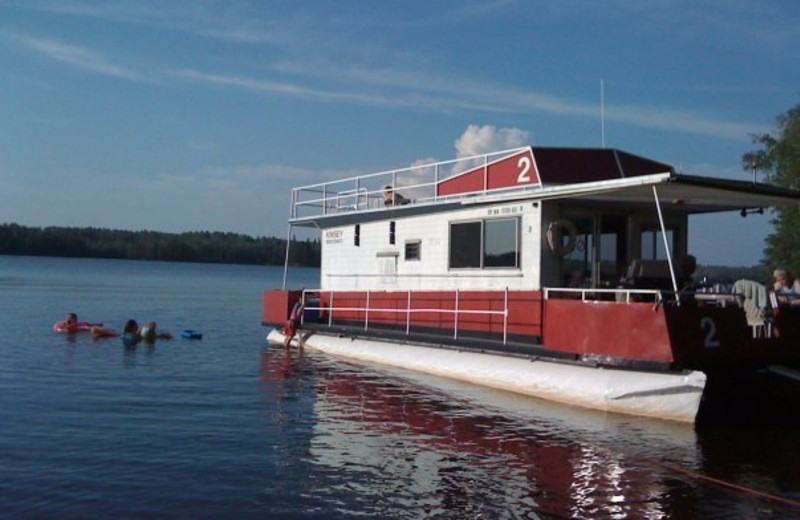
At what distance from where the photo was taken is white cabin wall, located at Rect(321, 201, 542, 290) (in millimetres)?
16672

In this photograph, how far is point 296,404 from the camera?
52.6 ft

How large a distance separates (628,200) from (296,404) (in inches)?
275

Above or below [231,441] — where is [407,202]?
above

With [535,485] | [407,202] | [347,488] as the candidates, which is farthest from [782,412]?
[407,202]

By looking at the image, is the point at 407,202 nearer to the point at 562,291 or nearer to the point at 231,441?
the point at 562,291

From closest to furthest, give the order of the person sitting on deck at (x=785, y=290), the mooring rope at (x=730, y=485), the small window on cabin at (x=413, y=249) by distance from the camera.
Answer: the mooring rope at (x=730, y=485), the person sitting on deck at (x=785, y=290), the small window on cabin at (x=413, y=249)

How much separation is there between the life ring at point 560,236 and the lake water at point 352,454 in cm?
281

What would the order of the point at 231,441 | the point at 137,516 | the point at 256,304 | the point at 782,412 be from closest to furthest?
1. the point at 137,516
2. the point at 231,441
3. the point at 782,412
4. the point at 256,304

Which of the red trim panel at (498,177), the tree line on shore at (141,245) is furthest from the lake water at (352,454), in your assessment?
the tree line on shore at (141,245)

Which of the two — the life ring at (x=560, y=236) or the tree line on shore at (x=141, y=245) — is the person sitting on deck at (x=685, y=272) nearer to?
the life ring at (x=560, y=236)

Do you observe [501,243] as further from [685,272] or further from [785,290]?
[785,290]

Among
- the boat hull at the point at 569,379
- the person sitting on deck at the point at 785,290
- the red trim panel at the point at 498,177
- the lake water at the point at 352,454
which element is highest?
the red trim panel at the point at 498,177

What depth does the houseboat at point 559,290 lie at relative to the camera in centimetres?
1345

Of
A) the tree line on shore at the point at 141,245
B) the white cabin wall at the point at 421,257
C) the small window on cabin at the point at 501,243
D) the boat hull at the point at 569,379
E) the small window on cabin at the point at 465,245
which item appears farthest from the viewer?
the tree line on shore at the point at 141,245
